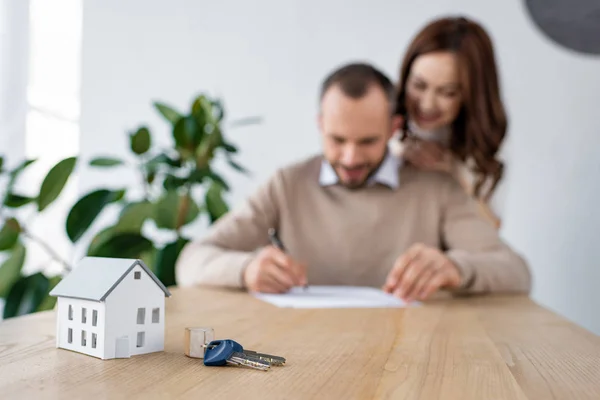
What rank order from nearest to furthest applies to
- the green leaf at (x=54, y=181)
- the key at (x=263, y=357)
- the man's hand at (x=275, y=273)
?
the key at (x=263, y=357), the man's hand at (x=275, y=273), the green leaf at (x=54, y=181)

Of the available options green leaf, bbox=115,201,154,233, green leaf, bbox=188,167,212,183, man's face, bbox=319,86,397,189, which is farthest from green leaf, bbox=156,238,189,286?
man's face, bbox=319,86,397,189

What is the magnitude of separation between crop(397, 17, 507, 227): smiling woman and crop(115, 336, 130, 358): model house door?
127cm

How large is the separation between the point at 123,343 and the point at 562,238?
1.98 metres

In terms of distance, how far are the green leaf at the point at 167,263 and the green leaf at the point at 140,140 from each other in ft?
1.00

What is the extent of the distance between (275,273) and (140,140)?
873 mm

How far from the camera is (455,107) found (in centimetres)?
183

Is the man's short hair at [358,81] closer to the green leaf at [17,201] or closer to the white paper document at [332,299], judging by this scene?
the white paper document at [332,299]

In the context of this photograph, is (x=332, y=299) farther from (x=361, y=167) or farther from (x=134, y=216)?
(x=134, y=216)

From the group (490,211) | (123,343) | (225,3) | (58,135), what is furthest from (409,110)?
(58,135)

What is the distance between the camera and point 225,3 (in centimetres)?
265

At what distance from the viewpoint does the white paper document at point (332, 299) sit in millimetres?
1241

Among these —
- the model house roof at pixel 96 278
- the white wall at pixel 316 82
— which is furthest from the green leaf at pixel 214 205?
the model house roof at pixel 96 278

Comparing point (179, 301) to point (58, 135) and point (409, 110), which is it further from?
point (58, 135)

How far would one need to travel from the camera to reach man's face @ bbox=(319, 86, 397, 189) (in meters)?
1.59
